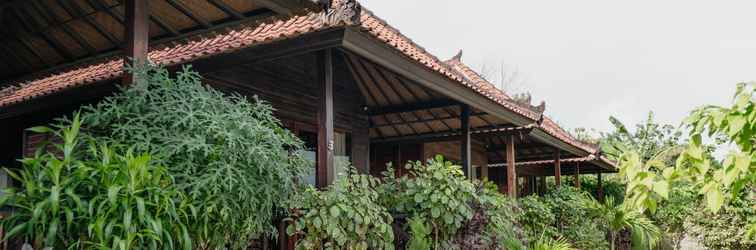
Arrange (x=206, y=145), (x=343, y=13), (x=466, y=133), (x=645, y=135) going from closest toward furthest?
1. (x=206, y=145)
2. (x=343, y=13)
3. (x=466, y=133)
4. (x=645, y=135)

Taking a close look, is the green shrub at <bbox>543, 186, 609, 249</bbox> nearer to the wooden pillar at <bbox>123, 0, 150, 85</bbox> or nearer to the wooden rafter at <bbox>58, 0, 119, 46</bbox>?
the wooden rafter at <bbox>58, 0, 119, 46</bbox>

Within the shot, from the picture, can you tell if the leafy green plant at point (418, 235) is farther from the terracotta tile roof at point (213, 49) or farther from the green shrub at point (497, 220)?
the terracotta tile roof at point (213, 49)

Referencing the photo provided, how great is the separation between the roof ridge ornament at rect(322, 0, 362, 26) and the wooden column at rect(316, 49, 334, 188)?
1.91 feet

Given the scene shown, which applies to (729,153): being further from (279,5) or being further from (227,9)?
(227,9)

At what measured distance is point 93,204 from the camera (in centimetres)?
286

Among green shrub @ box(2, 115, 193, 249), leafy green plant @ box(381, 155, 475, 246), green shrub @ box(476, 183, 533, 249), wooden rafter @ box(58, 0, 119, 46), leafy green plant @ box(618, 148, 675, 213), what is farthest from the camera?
green shrub @ box(476, 183, 533, 249)

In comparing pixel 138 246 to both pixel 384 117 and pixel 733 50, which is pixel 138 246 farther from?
pixel 733 50

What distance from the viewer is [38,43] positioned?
638cm

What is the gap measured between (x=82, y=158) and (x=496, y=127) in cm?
707

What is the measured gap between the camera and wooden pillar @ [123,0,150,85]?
4090 mm

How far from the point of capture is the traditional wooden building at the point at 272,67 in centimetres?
497

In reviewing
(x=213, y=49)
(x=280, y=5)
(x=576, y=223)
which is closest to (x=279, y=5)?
(x=280, y=5)

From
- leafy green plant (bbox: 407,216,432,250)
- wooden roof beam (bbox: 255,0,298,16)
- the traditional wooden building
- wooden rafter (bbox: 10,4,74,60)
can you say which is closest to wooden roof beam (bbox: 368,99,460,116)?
the traditional wooden building

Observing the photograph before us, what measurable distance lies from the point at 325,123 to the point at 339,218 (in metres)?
0.91
